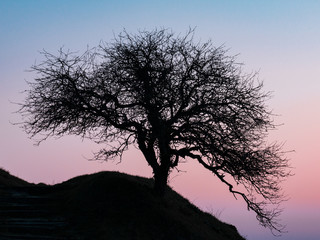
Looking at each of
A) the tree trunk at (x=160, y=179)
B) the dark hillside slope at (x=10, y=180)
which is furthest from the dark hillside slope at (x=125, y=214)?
the dark hillside slope at (x=10, y=180)

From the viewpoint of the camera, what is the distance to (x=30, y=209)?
2319 centimetres

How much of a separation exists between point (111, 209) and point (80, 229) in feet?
8.31

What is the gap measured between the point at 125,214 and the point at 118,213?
341 mm

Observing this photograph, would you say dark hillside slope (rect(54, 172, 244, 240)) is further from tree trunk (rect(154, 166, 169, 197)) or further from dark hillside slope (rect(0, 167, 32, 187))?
dark hillside slope (rect(0, 167, 32, 187))

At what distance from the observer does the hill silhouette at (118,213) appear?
20.6 metres

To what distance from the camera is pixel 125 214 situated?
22.2 metres

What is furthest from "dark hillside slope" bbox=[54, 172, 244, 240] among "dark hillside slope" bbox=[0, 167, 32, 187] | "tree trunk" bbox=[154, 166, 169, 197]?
"dark hillside slope" bbox=[0, 167, 32, 187]

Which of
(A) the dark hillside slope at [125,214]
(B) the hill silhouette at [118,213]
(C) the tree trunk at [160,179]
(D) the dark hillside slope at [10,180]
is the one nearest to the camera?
(B) the hill silhouette at [118,213]

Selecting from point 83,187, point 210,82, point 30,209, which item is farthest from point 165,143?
point 30,209

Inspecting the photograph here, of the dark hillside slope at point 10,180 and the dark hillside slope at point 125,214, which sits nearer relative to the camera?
the dark hillside slope at point 125,214

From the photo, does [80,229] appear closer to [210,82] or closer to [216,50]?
[210,82]

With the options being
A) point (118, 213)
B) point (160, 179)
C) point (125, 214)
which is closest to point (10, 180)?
point (160, 179)

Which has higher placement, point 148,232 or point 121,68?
point 121,68

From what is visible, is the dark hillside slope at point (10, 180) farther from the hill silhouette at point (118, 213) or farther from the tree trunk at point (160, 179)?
the tree trunk at point (160, 179)
